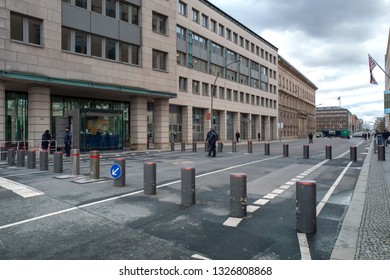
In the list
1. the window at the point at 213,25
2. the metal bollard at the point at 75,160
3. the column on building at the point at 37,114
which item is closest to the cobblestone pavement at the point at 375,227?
the metal bollard at the point at 75,160

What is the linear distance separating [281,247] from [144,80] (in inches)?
968

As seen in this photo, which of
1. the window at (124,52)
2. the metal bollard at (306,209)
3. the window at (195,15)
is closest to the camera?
the metal bollard at (306,209)

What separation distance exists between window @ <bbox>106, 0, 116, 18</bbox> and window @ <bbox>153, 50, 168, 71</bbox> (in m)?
5.09

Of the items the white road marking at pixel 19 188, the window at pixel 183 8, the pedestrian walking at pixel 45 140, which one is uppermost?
the window at pixel 183 8

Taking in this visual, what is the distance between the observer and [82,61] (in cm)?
2278

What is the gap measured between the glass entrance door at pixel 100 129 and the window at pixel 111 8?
8.08 meters

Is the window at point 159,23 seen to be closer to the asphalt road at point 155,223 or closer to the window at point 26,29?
the window at point 26,29

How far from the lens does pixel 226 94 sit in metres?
47.8

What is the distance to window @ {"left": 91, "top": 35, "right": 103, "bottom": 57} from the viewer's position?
2402 centimetres

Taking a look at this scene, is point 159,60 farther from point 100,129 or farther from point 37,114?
point 37,114

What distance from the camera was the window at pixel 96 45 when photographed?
78.8 ft

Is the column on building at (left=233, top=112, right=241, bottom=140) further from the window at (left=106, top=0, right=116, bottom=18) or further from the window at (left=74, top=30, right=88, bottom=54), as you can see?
the window at (left=74, top=30, right=88, bottom=54)

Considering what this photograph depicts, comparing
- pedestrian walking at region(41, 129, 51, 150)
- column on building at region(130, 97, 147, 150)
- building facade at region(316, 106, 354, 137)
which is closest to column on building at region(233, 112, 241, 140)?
column on building at region(130, 97, 147, 150)

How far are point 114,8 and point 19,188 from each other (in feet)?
68.9
